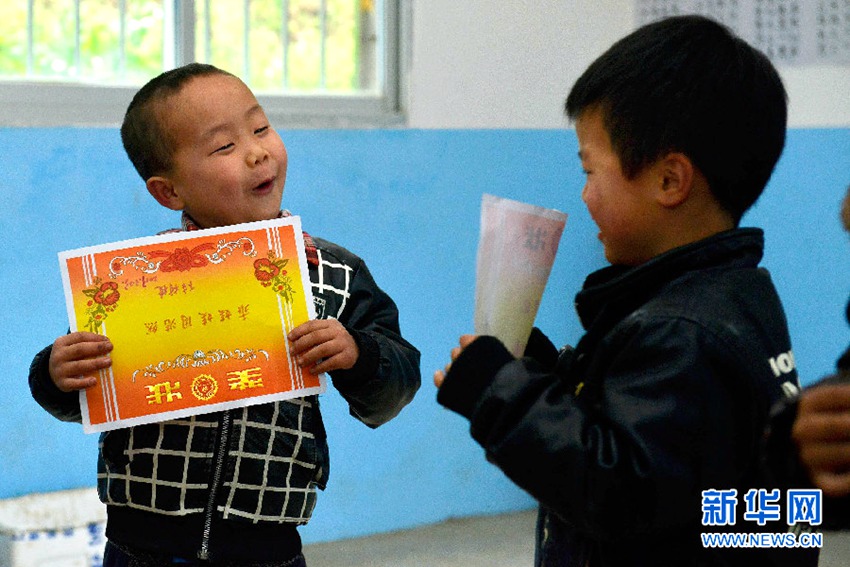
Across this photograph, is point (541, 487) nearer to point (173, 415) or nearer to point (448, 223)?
point (173, 415)

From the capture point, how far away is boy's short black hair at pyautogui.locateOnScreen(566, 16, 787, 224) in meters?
1.19

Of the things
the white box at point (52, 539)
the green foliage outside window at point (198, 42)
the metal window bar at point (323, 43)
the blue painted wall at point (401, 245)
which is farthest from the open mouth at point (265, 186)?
the metal window bar at point (323, 43)

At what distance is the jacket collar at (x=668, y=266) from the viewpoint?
3.93 ft

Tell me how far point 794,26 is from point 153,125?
2520 mm

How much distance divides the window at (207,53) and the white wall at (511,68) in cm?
11

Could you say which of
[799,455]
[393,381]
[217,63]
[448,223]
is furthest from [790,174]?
[799,455]

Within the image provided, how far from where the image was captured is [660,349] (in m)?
1.10

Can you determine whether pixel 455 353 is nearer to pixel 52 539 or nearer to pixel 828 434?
pixel 828 434

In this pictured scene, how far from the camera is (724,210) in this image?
124 cm

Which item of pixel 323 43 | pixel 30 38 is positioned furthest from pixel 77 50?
pixel 323 43

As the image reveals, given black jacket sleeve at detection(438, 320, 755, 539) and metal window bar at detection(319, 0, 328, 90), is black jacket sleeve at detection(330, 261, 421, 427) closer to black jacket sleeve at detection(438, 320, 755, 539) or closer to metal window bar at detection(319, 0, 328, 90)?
black jacket sleeve at detection(438, 320, 755, 539)

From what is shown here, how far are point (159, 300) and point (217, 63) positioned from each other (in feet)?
6.05

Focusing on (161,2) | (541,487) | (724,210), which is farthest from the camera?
(161,2)
